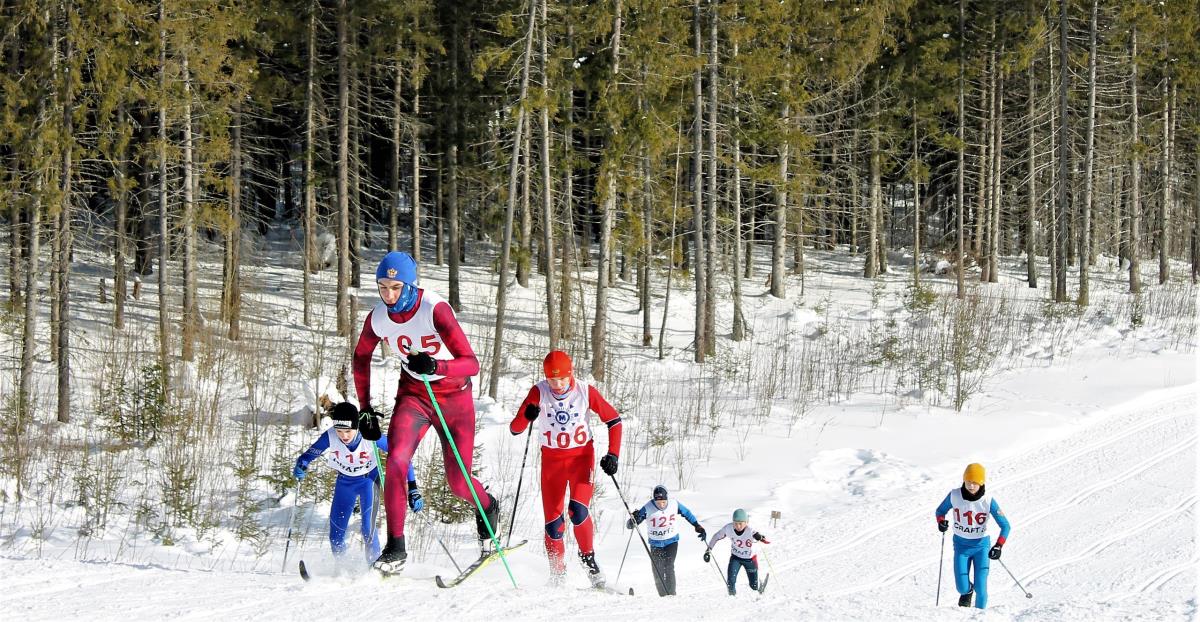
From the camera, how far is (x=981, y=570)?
→ 8.91 m

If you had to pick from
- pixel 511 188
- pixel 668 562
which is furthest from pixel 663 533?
pixel 511 188

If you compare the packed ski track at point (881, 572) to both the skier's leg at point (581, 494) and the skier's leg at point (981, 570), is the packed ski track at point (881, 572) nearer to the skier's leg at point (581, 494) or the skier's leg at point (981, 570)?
the skier's leg at point (981, 570)

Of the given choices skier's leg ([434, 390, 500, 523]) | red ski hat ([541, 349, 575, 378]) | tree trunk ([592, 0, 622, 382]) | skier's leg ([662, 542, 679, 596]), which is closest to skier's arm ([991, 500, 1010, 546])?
skier's leg ([662, 542, 679, 596])

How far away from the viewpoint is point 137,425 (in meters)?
13.7

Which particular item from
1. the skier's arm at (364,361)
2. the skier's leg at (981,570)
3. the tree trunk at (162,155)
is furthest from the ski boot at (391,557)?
the tree trunk at (162,155)

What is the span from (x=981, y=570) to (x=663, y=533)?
10.1 feet

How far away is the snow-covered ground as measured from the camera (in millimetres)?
6344

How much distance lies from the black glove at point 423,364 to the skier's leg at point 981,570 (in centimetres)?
560

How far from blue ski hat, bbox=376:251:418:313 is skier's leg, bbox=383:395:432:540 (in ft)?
2.56

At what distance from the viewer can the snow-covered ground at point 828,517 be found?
20.8 feet

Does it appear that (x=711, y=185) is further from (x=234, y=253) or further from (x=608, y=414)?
(x=608, y=414)

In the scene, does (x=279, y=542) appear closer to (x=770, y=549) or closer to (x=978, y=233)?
(x=770, y=549)

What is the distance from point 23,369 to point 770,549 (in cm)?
1268

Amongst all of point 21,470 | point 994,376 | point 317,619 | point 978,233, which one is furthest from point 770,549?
point 978,233
